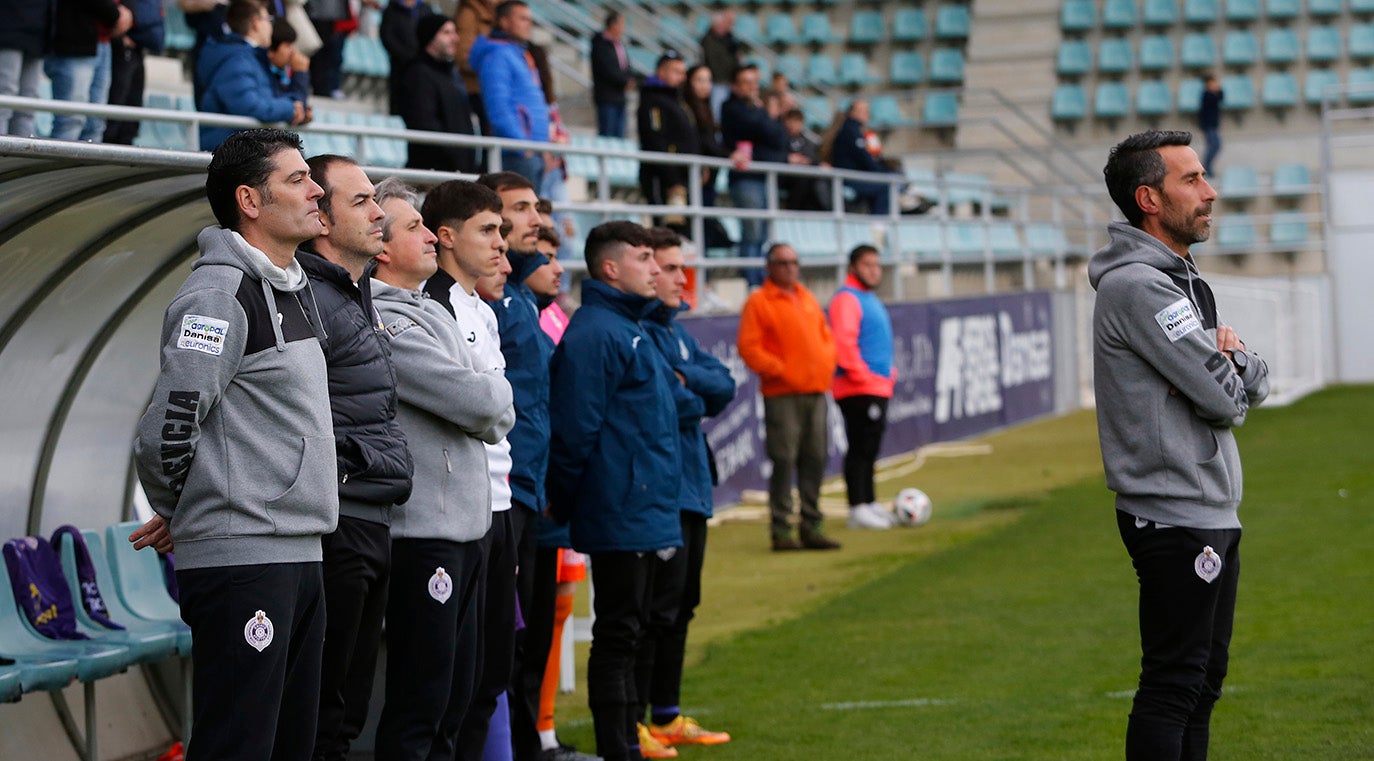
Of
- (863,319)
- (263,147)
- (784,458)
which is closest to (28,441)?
(263,147)

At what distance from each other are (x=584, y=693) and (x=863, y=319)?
19.2ft

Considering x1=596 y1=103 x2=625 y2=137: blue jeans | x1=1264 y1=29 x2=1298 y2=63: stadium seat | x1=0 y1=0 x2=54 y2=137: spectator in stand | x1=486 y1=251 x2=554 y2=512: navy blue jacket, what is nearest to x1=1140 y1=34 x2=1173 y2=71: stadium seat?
x1=1264 y1=29 x2=1298 y2=63: stadium seat

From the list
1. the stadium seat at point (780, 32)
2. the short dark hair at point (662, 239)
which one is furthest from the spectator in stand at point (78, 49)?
the stadium seat at point (780, 32)

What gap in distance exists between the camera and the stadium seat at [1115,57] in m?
33.5

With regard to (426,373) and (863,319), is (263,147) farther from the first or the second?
(863,319)

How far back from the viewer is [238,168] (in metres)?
4.31

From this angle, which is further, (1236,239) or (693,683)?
(1236,239)

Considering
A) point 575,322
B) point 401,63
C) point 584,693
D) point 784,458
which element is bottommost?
point 584,693

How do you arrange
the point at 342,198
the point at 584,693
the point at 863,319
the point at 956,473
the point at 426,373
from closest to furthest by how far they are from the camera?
the point at 342,198
the point at 426,373
the point at 584,693
the point at 863,319
the point at 956,473

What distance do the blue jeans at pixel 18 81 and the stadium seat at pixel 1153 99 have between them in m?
25.6

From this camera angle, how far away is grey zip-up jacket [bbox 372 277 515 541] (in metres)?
5.20

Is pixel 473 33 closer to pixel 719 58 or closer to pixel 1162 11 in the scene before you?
pixel 719 58

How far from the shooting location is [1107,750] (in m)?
6.68

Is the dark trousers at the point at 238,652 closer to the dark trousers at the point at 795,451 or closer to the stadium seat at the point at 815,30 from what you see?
the dark trousers at the point at 795,451
